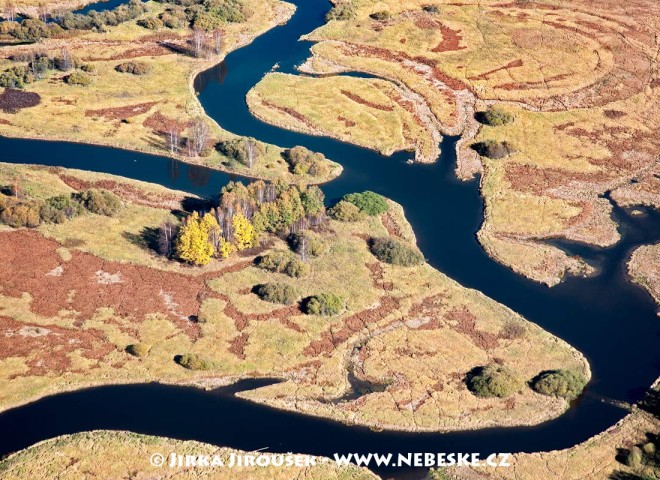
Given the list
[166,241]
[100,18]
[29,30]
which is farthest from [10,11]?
[166,241]

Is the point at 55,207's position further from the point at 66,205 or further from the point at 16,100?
the point at 16,100

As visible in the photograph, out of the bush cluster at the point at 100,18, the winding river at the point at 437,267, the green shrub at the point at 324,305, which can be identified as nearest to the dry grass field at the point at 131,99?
the bush cluster at the point at 100,18

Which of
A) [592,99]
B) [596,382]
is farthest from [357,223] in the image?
[592,99]

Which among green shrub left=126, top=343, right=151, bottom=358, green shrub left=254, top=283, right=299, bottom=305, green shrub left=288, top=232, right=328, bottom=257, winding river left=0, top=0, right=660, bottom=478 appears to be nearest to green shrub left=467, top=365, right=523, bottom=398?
winding river left=0, top=0, right=660, bottom=478

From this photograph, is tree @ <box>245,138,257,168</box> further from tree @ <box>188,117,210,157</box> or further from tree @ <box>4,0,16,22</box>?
tree @ <box>4,0,16,22</box>

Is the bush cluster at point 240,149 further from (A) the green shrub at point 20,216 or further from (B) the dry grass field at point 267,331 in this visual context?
(A) the green shrub at point 20,216

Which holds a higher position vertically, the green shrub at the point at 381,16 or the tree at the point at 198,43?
the green shrub at the point at 381,16
